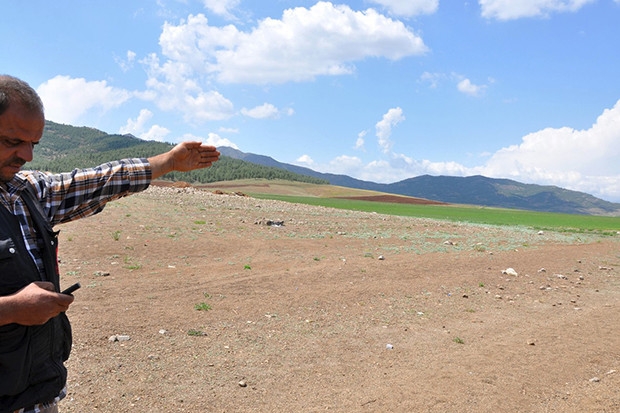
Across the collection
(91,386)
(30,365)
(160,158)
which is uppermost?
(160,158)

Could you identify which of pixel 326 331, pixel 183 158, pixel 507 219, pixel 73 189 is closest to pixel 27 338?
pixel 73 189

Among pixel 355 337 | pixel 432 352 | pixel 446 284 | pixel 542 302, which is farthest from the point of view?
pixel 446 284

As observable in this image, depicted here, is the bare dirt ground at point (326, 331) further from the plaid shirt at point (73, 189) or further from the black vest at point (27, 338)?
the plaid shirt at point (73, 189)

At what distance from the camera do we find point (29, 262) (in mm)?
1813

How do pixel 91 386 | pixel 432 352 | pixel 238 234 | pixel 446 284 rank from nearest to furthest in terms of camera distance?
1. pixel 91 386
2. pixel 432 352
3. pixel 446 284
4. pixel 238 234

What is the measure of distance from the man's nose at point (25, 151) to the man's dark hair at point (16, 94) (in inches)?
5.9

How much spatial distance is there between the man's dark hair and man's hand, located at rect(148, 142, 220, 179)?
674mm

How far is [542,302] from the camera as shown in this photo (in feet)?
33.9

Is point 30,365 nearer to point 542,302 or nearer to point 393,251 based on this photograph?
point 542,302

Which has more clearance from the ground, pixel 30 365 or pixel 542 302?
pixel 30 365

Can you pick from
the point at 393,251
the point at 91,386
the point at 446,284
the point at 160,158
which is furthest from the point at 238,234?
Answer: the point at 160,158

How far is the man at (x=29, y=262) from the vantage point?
1.70m

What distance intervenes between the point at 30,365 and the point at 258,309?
6.69m

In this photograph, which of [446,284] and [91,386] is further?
[446,284]
